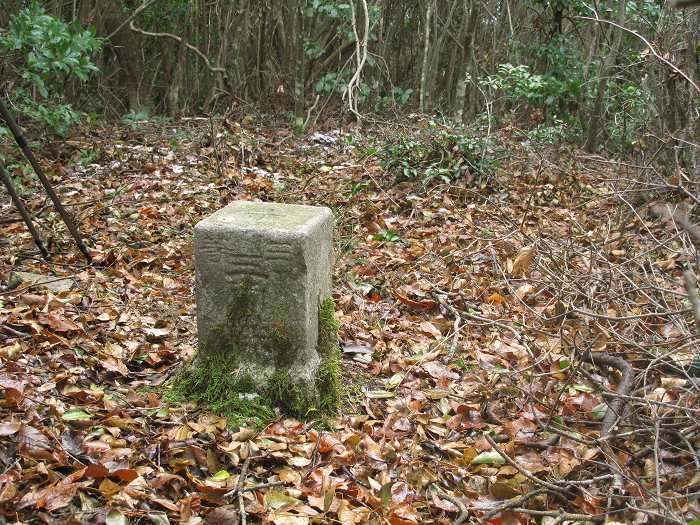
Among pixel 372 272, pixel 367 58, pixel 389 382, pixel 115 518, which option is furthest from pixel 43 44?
pixel 367 58

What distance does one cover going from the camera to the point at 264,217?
3104mm

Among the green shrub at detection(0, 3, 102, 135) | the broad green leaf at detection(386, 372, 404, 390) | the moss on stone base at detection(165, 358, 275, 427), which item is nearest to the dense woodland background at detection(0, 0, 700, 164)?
the green shrub at detection(0, 3, 102, 135)

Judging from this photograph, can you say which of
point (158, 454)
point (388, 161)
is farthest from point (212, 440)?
point (388, 161)

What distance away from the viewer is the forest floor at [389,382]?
2.46 metres

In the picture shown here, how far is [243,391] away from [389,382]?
84 centimetres

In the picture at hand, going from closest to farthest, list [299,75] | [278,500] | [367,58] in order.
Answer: [278,500], [299,75], [367,58]

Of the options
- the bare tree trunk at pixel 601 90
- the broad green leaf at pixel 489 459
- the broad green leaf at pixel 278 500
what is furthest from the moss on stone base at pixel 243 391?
the bare tree trunk at pixel 601 90

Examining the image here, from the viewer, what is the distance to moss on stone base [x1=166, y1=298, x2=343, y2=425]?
3.03 m

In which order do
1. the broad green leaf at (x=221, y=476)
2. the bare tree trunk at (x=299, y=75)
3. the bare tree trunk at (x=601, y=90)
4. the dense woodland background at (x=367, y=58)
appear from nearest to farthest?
1. the broad green leaf at (x=221, y=476)
2. the bare tree trunk at (x=601, y=90)
3. the dense woodland background at (x=367, y=58)
4. the bare tree trunk at (x=299, y=75)

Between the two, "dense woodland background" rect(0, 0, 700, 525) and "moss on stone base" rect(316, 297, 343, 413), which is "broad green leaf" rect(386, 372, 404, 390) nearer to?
"dense woodland background" rect(0, 0, 700, 525)

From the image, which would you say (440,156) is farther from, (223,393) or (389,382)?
(223,393)

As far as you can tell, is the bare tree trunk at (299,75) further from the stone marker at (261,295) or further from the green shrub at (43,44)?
the stone marker at (261,295)

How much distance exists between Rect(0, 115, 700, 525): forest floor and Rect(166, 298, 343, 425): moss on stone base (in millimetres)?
74

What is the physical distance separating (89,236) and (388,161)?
294 centimetres
